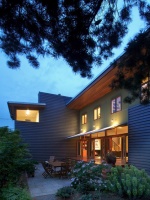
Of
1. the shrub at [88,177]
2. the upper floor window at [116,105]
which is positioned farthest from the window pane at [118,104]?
the shrub at [88,177]

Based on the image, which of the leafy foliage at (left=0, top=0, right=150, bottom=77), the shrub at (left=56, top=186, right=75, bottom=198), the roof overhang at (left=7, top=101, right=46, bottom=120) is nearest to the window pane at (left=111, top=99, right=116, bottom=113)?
the roof overhang at (left=7, top=101, right=46, bottom=120)

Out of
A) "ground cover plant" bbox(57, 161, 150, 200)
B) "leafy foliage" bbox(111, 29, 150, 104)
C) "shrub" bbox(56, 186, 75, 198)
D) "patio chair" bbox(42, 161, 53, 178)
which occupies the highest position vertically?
"leafy foliage" bbox(111, 29, 150, 104)

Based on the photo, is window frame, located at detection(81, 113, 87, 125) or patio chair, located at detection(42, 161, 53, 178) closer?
patio chair, located at detection(42, 161, 53, 178)

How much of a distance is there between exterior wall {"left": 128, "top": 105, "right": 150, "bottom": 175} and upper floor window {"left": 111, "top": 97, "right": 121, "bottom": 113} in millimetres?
1660

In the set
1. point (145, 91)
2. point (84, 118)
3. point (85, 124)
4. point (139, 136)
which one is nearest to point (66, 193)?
point (145, 91)

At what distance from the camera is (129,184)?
236 inches

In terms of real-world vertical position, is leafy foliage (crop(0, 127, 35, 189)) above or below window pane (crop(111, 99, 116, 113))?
below

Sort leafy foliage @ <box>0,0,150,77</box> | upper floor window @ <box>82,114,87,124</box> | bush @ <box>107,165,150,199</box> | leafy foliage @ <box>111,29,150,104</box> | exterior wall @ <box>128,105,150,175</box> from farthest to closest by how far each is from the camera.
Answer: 1. upper floor window @ <box>82,114,87,124</box>
2. exterior wall @ <box>128,105,150,175</box>
3. bush @ <box>107,165,150,199</box>
4. leafy foliage @ <box>111,29,150,104</box>
5. leafy foliage @ <box>0,0,150,77</box>

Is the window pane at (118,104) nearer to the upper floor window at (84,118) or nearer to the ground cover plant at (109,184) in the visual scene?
the upper floor window at (84,118)

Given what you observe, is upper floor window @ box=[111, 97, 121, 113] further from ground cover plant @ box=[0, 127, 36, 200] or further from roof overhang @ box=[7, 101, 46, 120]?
ground cover plant @ box=[0, 127, 36, 200]

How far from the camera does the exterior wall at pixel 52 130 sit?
20.8m

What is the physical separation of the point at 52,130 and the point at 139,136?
10.7 m

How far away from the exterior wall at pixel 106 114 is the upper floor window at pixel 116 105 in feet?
0.64

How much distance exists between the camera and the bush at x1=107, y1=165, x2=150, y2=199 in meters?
5.96
